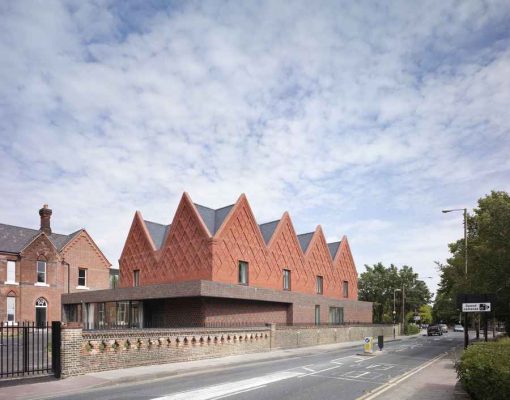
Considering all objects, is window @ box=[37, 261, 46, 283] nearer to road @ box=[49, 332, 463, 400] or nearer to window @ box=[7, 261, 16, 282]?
window @ box=[7, 261, 16, 282]

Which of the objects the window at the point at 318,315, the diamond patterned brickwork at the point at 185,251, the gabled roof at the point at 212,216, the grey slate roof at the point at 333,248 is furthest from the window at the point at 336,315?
the diamond patterned brickwork at the point at 185,251

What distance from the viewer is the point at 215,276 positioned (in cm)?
3375

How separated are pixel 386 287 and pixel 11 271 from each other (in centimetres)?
5965

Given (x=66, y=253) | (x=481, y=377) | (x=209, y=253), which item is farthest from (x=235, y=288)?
(x=66, y=253)

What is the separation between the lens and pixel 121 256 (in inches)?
1809

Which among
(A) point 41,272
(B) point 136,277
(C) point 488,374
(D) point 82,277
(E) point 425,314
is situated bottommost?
(E) point 425,314

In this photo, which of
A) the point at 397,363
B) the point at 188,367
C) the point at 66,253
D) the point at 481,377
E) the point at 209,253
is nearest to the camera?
the point at 481,377

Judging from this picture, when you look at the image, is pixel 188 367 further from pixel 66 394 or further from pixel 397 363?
pixel 397 363

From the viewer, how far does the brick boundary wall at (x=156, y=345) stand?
1717 centimetres

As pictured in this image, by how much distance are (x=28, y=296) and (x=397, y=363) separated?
36.1 metres

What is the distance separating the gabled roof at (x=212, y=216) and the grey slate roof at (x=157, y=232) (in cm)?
630

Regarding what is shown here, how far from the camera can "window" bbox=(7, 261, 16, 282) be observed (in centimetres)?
4297

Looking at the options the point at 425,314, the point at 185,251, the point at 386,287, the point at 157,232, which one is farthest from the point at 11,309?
the point at 425,314

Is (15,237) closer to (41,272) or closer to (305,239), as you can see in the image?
(41,272)
